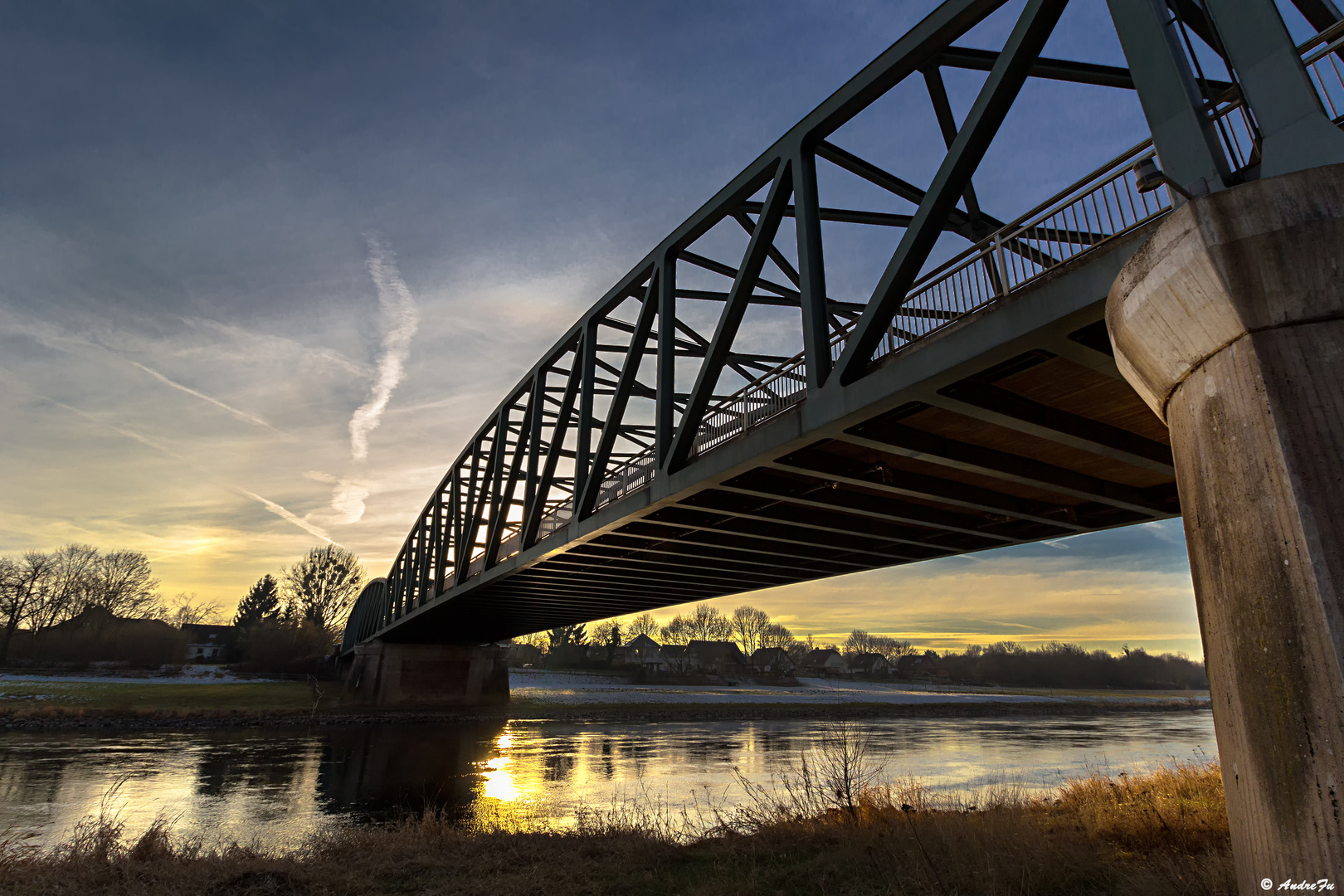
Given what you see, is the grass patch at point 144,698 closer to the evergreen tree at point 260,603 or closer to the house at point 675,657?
the evergreen tree at point 260,603

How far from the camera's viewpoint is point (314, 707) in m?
49.1

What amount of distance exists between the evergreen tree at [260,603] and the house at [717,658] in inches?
2901

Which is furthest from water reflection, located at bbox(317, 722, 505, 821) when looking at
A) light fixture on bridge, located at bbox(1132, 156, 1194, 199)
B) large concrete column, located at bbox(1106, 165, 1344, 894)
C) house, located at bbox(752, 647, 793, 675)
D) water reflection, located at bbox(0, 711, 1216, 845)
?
house, located at bbox(752, 647, 793, 675)

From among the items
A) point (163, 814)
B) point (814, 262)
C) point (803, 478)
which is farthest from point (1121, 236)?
point (163, 814)

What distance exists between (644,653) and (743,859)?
126526 mm

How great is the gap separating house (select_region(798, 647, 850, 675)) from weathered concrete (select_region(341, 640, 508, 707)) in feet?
373

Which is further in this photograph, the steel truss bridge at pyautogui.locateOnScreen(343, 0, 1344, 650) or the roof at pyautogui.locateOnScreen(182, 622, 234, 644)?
the roof at pyautogui.locateOnScreen(182, 622, 234, 644)

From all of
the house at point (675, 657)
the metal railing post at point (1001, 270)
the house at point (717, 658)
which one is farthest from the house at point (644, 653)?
the metal railing post at point (1001, 270)

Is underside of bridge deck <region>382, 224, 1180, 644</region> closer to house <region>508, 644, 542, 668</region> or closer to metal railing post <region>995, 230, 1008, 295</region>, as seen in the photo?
metal railing post <region>995, 230, 1008, 295</region>

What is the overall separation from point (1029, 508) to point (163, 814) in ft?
74.2

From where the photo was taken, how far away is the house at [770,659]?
141738mm

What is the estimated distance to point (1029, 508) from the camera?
17.0m

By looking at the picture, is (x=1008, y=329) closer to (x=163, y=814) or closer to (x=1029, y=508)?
(x=1029, y=508)

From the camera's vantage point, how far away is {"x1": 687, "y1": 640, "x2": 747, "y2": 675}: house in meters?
133
